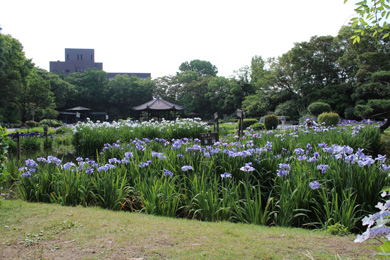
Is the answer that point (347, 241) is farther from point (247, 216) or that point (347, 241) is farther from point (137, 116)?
point (137, 116)

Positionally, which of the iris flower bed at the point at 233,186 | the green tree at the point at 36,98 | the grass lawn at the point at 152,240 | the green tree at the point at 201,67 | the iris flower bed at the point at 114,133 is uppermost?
the green tree at the point at 201,67

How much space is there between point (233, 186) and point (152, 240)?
1345mm

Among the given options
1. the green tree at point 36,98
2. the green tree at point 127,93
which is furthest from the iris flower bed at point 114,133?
the green tree at point 127,93

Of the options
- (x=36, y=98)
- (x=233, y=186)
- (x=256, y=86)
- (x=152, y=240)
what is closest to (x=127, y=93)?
(x=36, y=98)

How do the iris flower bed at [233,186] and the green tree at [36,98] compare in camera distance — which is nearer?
the iris flower bed at [233,186]

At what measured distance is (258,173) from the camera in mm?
3807

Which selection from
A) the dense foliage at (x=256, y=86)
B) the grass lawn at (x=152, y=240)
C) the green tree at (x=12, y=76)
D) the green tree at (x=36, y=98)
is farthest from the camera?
the green tree at (x=36, y=98)

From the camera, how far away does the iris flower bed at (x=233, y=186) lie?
2996 mm

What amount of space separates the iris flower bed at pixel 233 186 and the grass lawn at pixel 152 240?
309mm

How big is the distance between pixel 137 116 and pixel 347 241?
39083mm

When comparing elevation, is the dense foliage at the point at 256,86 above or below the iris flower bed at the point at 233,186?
above

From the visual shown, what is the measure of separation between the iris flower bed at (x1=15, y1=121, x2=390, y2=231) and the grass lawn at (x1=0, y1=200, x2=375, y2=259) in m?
0.31

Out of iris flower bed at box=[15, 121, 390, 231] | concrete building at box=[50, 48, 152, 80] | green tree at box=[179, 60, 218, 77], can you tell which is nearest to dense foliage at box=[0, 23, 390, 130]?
iris flower bed at box=[15, 121, 390, 231]

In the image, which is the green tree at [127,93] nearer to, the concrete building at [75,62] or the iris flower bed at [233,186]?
the concrete building at [75,62]
